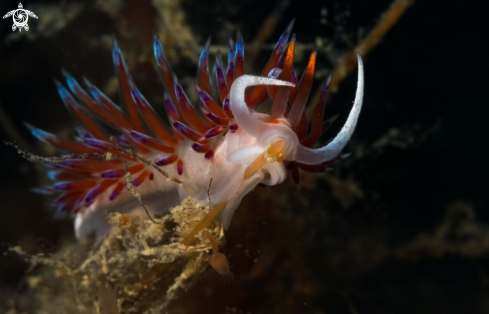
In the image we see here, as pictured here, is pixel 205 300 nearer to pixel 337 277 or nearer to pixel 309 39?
pixel 337 277

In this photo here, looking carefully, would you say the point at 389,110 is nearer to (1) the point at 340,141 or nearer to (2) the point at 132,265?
(1) the point at 340,141

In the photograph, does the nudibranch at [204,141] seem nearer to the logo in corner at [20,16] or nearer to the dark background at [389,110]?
the dark background at [389,110]

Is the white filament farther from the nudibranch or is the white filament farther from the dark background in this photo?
the dark background

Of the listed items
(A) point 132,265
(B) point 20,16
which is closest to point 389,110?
(A) point 132,265

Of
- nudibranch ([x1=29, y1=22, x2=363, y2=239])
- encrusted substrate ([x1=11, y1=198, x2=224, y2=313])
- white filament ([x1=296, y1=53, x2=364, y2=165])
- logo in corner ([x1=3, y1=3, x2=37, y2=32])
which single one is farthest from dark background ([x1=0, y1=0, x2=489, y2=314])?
white filament ([x1=296, y1=53, x2=364, y2=165])

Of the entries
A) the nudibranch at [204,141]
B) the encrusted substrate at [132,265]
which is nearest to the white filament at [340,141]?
the nudibranch at [204,141]
